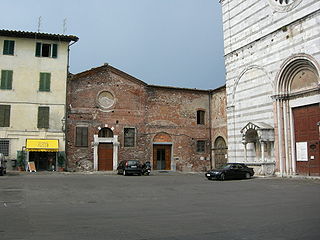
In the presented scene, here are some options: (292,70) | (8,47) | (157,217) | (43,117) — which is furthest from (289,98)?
(8,47)

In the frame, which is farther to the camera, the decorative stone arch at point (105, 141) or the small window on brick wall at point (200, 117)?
the small window on brick wall at point (200, 117)

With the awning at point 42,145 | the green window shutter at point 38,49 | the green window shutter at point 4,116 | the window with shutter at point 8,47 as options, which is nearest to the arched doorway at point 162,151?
the awning at point 42,145

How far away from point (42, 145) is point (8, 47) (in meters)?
8.71

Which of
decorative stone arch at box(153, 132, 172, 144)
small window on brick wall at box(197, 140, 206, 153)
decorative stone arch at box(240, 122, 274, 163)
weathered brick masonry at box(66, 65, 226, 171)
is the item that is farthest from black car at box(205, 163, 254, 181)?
small window on brick wall at box(197, 140, 206, 153)

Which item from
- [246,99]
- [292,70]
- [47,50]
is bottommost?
[246,99]

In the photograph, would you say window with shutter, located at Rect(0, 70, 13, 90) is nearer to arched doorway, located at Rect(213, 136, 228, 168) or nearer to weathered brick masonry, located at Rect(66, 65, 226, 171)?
weathered brick masonry, located at Rect(66, 65, 226, 171)

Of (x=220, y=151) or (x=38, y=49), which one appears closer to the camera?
(x=38, y=49)

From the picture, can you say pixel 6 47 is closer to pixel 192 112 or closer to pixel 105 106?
pixel 105 106

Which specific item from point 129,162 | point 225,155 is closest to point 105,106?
point 129,162

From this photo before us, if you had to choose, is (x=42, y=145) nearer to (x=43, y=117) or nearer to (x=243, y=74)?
(x=43, y=117)

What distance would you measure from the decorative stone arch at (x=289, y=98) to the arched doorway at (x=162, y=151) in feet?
43.7

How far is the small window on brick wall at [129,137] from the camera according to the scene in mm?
32156

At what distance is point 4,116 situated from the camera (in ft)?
91.7

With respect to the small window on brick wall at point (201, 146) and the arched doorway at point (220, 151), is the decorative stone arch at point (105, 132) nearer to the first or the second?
the small window on brick wall at point (201, 146)
